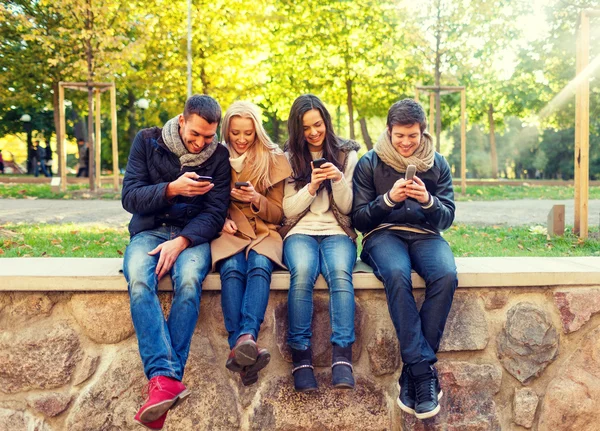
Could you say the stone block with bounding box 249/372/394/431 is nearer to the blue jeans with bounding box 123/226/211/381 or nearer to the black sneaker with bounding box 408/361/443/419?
the black sneaker with bounding box 408/361/443/419

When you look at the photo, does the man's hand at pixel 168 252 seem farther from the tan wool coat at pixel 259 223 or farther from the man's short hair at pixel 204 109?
the man's short hair at pixel 204 109

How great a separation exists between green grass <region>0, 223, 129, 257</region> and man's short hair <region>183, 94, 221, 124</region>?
2.22 metres

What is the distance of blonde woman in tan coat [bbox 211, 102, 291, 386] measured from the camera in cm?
281

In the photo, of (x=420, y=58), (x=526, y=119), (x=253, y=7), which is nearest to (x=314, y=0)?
(x=253, y=7)

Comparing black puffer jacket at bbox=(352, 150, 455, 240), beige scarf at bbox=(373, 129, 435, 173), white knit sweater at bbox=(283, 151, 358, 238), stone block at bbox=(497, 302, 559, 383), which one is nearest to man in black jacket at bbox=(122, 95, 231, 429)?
white knit sweater at bbox=(283, 151, 358, 238)

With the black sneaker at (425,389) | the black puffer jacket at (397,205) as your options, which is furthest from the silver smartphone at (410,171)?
the black sneaker at (425,389)

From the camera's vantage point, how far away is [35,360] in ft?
9.70

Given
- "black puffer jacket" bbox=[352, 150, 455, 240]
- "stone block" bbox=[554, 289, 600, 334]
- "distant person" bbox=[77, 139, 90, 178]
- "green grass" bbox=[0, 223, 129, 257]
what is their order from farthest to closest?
"distant person" bbox=[77, 139, 90, 178], "green grass" bbox=[0, 223, 129, 257], "black puffer jacket" bbox=[352, 150, 455, 240], "stone block" bbox=[554, 289, 600, 334]

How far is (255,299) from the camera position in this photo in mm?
2869

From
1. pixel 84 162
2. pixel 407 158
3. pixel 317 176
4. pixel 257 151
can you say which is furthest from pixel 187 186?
pixel 84 162

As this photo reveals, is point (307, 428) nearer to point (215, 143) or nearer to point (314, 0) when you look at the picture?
point (215, 143)

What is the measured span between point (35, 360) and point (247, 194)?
1327 millimetres

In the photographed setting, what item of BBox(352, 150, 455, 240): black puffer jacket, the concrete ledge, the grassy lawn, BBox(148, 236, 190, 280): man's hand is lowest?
the grassy lawn

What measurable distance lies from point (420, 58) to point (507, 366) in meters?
13.7
